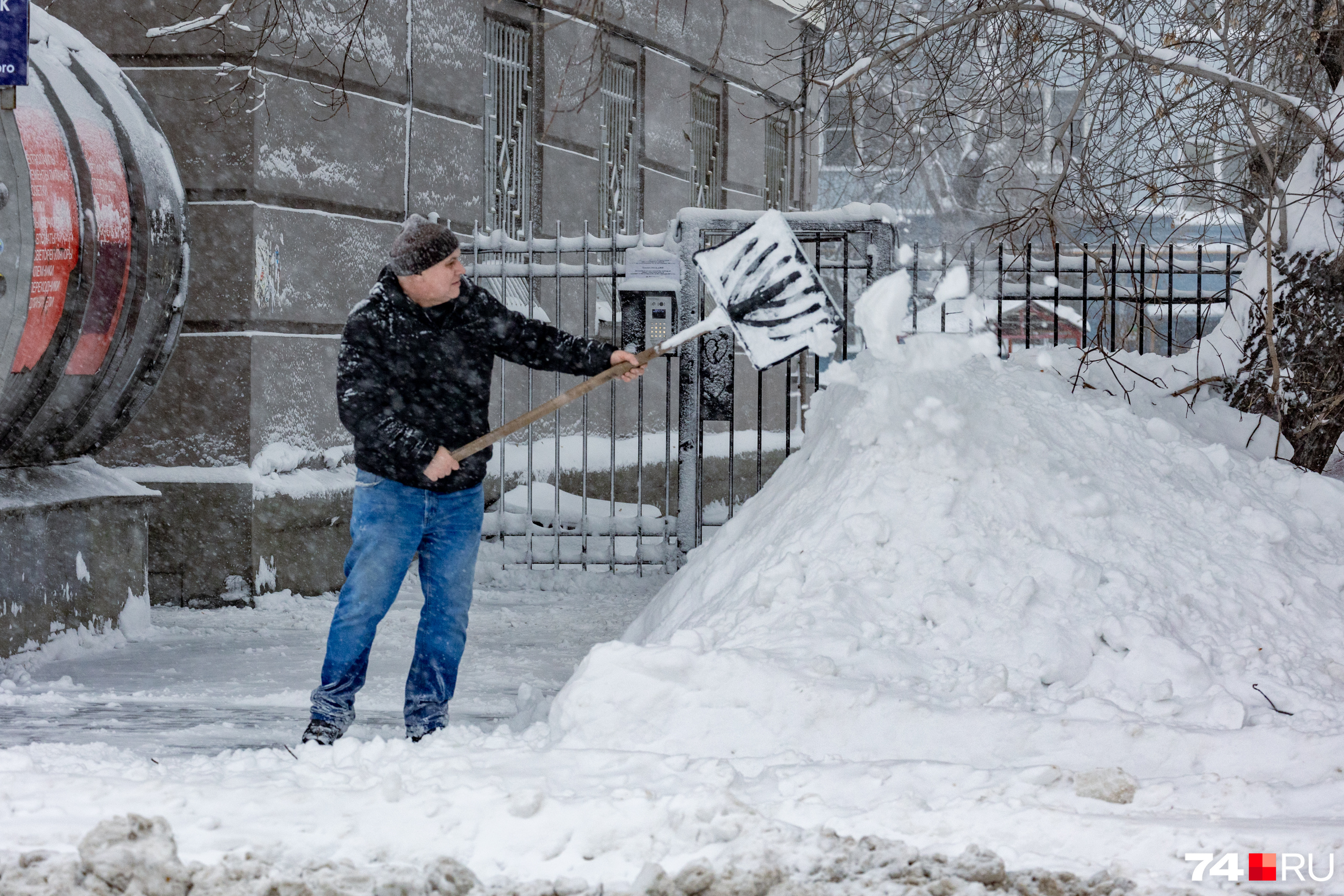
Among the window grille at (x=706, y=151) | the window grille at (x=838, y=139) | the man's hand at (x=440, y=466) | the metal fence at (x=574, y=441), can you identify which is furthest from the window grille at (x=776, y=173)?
the man's hand at (x=440, y=466)

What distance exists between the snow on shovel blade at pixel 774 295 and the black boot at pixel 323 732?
196 cm

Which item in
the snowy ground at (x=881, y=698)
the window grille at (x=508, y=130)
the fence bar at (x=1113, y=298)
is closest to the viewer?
the snowy ground at (x=881, y=698)

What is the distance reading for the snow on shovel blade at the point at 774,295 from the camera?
454 centimetres

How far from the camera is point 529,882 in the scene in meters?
2.75

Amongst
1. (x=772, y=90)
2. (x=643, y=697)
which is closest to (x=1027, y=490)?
(x=643, y=697)

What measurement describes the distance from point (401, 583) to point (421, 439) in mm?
537

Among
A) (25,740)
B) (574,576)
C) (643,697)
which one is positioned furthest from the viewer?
(574,576)

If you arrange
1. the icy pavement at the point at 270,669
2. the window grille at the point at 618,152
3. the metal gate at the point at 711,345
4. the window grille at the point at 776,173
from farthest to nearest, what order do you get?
the window grille at the point at 776,173 < the window grille at the point at 618,152 < the metal gate at the point at 711,345 < the icy pavement at the point at 270,669

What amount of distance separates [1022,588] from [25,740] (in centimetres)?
352

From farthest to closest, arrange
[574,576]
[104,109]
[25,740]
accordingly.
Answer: [574,576]
[104,109]
[25,740]

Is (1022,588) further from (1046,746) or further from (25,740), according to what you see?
(25,740)

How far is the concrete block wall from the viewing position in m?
7.36

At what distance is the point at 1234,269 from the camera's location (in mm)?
7734

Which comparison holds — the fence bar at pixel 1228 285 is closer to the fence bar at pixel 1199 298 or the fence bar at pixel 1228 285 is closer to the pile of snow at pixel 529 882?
the fence bar at pixel 1199 298
